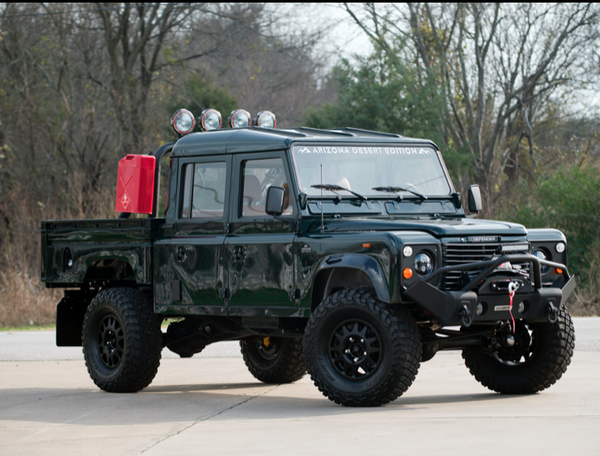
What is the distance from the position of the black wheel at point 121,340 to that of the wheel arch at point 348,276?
2123 mm

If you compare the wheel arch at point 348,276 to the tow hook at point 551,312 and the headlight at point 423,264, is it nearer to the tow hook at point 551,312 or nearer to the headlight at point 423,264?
the headlight at point 423,264

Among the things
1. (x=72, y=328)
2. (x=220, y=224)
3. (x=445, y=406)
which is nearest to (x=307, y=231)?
(x=220, y=224)

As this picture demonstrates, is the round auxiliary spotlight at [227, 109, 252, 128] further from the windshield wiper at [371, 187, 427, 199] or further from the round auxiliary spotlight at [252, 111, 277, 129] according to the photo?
the windshield wiper at [371, 187, 427, 199]

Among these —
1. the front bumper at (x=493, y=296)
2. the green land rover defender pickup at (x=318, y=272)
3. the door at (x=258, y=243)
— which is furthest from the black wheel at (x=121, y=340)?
the front bumper at (x=493, y=296)

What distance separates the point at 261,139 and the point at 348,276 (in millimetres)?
1580

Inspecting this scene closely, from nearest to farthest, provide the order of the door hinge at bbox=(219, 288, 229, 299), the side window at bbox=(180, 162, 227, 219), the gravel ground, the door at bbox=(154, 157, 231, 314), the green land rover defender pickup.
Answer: the green land rover defender pickup, the door hinge at bbox=(219, 288, 229, 299), the door at bbox=(154, 157, 231, 314), the side window at bbox=(180, 162, 227, 219), the gravel ground

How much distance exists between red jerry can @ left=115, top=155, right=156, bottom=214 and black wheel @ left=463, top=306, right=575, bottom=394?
3544 mm

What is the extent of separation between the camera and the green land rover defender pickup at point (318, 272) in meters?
7.77

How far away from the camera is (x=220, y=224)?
9.20 metres

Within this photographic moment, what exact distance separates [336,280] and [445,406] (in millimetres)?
1363

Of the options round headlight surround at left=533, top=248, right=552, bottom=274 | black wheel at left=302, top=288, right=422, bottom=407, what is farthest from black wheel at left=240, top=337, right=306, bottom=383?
round headlight surround at left=533, top=248, right=552, bottom=274

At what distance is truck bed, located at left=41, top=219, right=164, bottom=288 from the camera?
9.80 metres

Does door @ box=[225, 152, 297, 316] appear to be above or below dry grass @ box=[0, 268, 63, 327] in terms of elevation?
above

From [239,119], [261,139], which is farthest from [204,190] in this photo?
[239,119]
